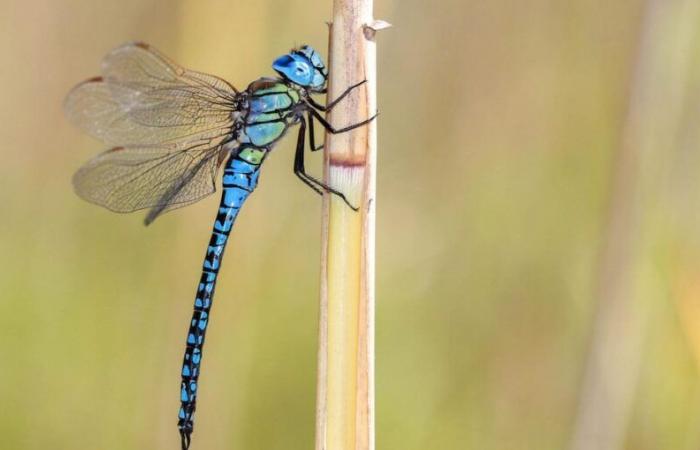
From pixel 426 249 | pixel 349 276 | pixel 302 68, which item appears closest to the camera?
pixel 349 276

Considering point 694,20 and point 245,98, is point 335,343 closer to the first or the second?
point 245,98

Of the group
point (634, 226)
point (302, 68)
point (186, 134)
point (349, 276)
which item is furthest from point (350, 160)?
point (634, 226)

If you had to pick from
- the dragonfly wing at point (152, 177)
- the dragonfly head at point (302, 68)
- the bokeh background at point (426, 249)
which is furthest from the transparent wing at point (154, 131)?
the bokeh background at point (426, 249)

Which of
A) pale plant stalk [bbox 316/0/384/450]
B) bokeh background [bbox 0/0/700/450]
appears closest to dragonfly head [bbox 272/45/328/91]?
pale plant stalk [bbox 316/0/384/450]

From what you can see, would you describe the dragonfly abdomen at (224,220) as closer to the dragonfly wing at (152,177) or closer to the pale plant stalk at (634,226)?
Answer: the dragonfly wing at (152,177)

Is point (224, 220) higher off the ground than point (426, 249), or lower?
higher

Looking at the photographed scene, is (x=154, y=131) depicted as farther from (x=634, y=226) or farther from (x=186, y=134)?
(x=634, y=226)

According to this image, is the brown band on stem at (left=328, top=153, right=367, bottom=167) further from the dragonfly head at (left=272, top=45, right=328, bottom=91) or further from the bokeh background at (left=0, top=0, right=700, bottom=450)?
the bokeh background at (left=0, top=0, right=700, bottom=450)
